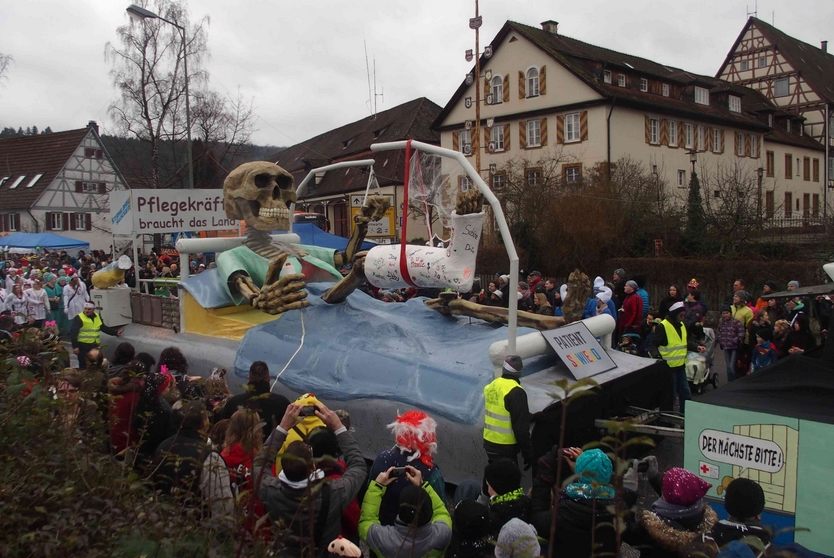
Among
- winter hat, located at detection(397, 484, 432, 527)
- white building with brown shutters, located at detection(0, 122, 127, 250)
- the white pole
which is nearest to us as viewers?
winter hat, located at detection(397, 484, 432, 527)

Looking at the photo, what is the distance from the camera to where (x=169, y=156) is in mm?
32531

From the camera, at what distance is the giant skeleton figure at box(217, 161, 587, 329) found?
8.16 meters

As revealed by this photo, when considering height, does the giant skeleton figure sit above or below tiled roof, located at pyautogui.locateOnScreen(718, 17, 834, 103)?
below

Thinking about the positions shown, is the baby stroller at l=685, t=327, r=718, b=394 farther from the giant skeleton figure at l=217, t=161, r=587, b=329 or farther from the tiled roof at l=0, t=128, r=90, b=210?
the tiled roof at l=0, t=128, r=90, b=210

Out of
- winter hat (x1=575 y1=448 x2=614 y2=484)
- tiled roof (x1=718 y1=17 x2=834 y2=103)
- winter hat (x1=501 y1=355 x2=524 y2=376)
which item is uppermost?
tiled roof (x1=718 y1=17 x2=834 y2=103)

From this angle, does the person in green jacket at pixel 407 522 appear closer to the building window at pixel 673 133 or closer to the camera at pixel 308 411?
the camera at pixel 308 411

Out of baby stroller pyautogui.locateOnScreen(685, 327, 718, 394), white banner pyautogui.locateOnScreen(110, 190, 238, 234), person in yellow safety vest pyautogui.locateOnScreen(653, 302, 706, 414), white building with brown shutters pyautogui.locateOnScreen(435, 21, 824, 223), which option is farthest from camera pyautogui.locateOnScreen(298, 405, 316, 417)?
white building with brown shutters pyautogui.locateOnScreen(435, 21, 824, 223)

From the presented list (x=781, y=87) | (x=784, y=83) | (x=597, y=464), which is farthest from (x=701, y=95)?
(x=597, y=464)

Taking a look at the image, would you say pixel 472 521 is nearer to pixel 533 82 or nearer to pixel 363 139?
pixel 533 82

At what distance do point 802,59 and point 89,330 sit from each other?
146ft

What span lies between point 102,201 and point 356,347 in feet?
131

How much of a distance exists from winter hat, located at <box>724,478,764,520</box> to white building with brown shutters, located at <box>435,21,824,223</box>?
79.9 ft

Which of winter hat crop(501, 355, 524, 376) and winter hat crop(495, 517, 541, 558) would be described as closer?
winter hat crop(495, 517, 541, 558)

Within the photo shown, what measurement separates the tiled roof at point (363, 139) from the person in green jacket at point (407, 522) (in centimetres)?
3096
